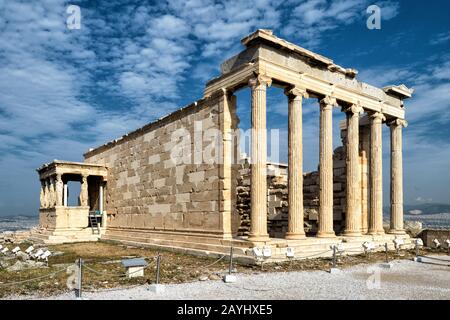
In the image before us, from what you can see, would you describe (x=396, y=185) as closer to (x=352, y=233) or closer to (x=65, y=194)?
(x=352, y=233)

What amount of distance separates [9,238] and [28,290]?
21.0 metres

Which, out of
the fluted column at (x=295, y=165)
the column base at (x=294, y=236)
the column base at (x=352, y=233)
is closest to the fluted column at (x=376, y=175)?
the column base at (x=352, y=233)

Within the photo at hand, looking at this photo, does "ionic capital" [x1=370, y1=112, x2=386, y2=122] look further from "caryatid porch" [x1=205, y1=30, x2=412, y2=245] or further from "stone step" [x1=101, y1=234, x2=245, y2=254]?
"stone step" [x1=101, y1=234, x2=245, y2=254]

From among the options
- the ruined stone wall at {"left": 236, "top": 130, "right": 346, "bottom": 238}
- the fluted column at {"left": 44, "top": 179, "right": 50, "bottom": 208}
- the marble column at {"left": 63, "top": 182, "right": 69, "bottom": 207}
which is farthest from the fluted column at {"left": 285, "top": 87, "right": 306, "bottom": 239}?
the fluted column at {"left": 44, "top": 179, "right": 50, "bottom": 208}

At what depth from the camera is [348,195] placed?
18016mm

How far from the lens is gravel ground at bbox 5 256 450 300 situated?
8.72 metres

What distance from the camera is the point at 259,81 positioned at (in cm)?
1462

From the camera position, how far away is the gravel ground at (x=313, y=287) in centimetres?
872

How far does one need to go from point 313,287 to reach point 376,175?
11.2 metres

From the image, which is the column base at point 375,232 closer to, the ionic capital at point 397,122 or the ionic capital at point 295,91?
the ionic capital at point 397,122

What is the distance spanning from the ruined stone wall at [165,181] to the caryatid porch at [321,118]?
6.07 feet
